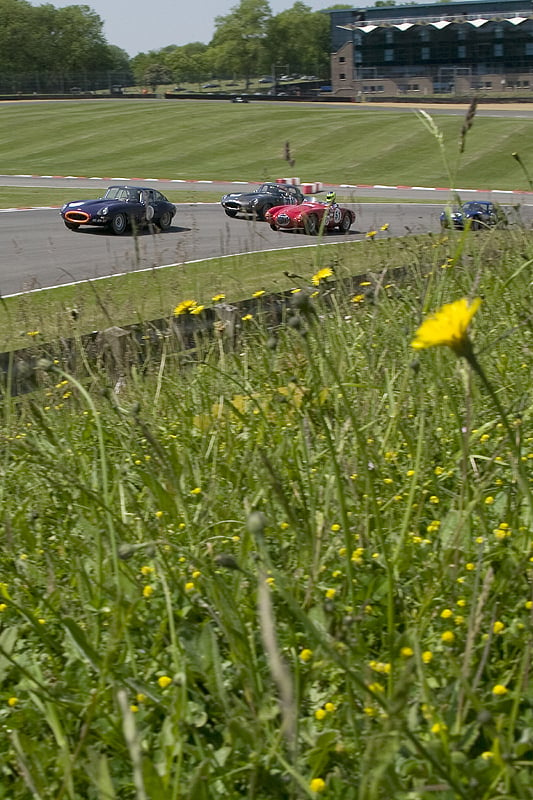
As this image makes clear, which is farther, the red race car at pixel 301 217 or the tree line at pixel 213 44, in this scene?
the tree line at pixel 213 44

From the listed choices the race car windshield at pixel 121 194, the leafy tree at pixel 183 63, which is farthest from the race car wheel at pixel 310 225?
the leafy tree at pixel 183 63

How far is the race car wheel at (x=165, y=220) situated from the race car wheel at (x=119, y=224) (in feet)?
4.47

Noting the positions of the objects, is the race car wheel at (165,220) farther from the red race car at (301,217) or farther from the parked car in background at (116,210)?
the red race car at (301,217)

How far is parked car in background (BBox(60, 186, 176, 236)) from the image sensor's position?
20.6 meters

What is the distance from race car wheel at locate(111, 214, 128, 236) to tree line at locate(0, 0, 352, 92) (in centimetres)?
11168

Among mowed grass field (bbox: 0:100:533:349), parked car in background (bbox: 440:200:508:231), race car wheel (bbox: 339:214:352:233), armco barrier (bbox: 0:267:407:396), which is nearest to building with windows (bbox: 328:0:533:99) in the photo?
mowed grass field (bbox: 0:100:533:349)

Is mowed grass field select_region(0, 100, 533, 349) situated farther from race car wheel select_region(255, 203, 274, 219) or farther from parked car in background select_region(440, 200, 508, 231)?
parked car in background select_region(440, 200, 508, 231)

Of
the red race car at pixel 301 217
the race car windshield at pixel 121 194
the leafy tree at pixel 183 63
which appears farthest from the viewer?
the leafy tree at pixel 183 63

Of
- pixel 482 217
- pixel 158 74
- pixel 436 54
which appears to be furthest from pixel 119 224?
pixel 158 74

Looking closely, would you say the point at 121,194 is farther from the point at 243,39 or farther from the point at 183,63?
the point at 183,63

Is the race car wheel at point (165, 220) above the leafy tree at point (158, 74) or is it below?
below

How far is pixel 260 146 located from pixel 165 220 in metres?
26.0

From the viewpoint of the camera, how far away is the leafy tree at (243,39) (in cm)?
14350

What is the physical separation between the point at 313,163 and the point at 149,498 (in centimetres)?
4093
